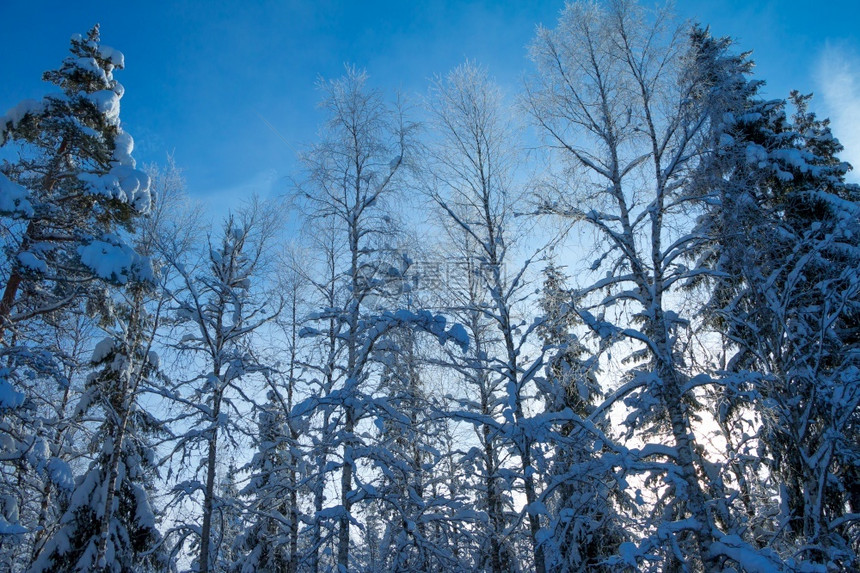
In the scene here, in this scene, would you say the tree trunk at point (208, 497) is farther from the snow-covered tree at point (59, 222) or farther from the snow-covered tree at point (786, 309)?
the snow-covered tree at point (786, 309)

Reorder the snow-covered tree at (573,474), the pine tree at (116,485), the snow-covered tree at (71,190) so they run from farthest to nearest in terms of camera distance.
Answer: the pine tree at (116,485)
the snow-covered tree at (71,190)
the snow-covered tree at (573,474)

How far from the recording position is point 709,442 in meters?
8.50

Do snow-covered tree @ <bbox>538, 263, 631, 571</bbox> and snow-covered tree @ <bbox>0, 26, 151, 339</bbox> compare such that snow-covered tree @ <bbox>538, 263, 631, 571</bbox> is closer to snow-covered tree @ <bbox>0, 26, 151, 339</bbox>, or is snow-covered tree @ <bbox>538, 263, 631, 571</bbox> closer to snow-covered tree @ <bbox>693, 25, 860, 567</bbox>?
snow-covered tree @ <bbox>693, 25, 860, 567</bbox>

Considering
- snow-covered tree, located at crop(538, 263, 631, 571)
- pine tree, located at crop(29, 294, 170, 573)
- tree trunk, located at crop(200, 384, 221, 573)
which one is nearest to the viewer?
snow-covered tree, located at crop(538, 263, 631, 571)

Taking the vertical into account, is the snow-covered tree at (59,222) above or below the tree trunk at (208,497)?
above

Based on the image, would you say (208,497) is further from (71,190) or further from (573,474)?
(573,474)

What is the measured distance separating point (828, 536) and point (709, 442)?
2020mm

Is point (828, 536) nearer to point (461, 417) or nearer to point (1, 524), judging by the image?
point (461, 417)

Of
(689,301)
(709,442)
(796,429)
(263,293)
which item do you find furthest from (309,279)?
(796,429)

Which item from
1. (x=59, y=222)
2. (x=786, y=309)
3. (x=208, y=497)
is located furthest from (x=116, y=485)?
(x=786, y=309)

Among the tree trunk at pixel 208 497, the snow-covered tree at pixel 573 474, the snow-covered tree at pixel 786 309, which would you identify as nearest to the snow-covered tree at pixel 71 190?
the tree trunk at pixel 208 497

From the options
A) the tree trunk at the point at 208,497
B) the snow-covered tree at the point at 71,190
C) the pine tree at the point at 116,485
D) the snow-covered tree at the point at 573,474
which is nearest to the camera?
the snow-covered tree at the point at 573,474

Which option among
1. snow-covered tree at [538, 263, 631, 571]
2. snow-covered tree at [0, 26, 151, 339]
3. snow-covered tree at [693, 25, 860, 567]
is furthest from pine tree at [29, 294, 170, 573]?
snow-covered tree at [693, 25, 860, 567]

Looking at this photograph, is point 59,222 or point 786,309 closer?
point 59,222
